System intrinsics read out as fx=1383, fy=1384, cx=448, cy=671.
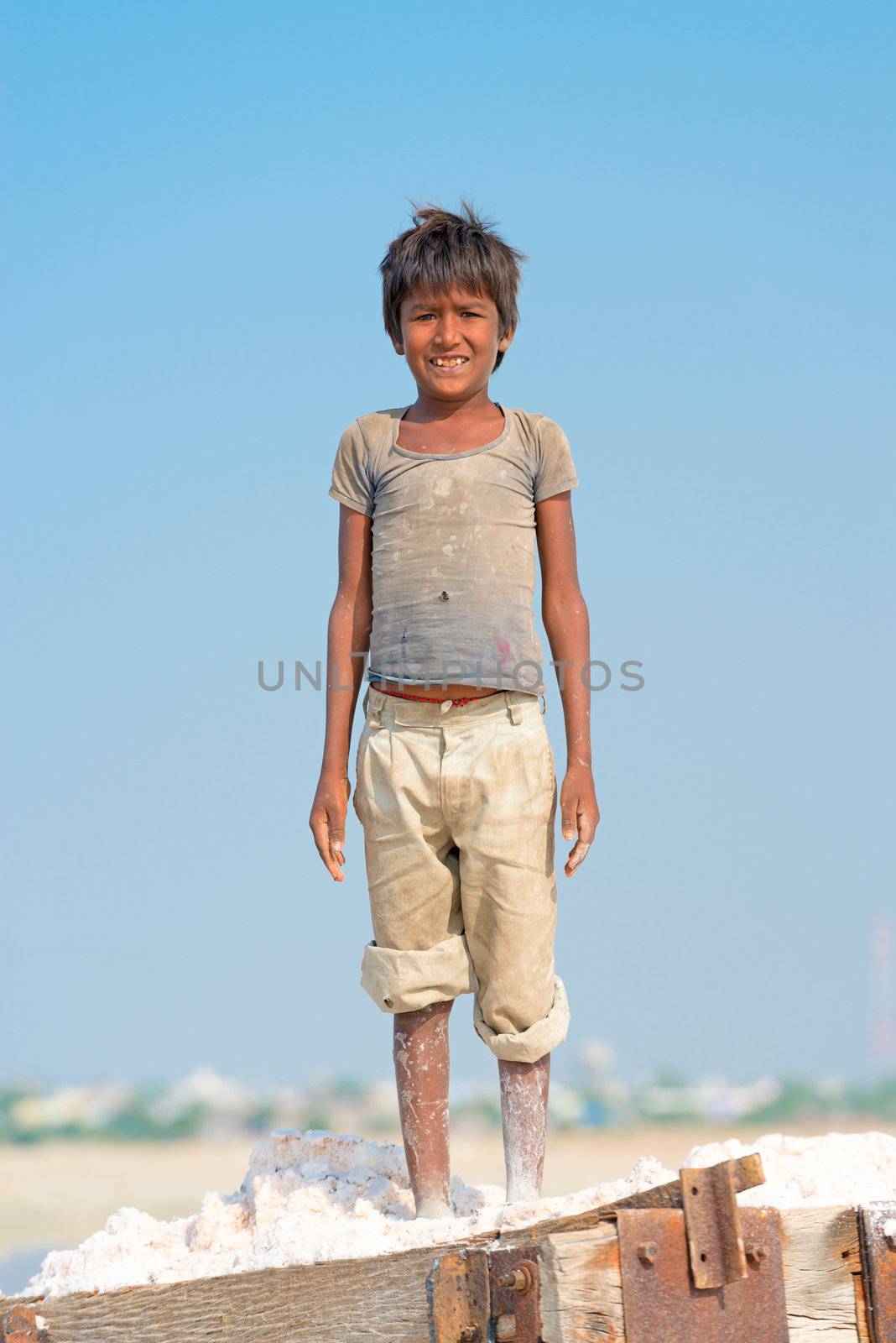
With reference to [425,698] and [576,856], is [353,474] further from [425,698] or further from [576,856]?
[576,856]

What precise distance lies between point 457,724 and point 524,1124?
1002 mm

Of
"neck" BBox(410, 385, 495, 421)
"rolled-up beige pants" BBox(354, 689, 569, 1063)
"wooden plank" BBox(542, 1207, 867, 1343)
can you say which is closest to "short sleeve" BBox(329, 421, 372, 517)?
"neck" BBox(410, 385, 495, 421)

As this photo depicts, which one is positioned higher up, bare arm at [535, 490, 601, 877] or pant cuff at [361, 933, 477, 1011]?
bare arm at [535, 490, 601, 877]

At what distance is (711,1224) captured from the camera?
218 cm

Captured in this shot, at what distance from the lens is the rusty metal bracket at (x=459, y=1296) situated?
2311 mm

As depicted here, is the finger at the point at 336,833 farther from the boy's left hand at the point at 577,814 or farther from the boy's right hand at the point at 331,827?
the boy's left hand at the point at 577,814

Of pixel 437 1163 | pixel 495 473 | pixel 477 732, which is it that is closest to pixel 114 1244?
pixel 437 1163

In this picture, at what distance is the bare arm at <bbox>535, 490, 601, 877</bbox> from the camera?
3.53m

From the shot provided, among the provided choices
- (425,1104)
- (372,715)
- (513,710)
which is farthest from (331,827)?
(425,1104)

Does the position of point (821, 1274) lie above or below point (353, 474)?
below

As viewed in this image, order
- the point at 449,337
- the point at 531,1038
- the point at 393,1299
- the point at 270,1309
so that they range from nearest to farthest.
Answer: the point at 393,1299 < the point at 270,1309 < the point at 531,1038 < the point at 449,337

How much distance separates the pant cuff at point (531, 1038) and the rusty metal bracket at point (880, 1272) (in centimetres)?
119

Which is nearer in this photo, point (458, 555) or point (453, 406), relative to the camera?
point (458, 555)

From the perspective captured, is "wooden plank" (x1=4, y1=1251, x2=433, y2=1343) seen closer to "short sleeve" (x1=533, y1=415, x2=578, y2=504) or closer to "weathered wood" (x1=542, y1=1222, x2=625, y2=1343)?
"weathered wood" (x1=542, y1=1222, x2=625, y2=1343)
